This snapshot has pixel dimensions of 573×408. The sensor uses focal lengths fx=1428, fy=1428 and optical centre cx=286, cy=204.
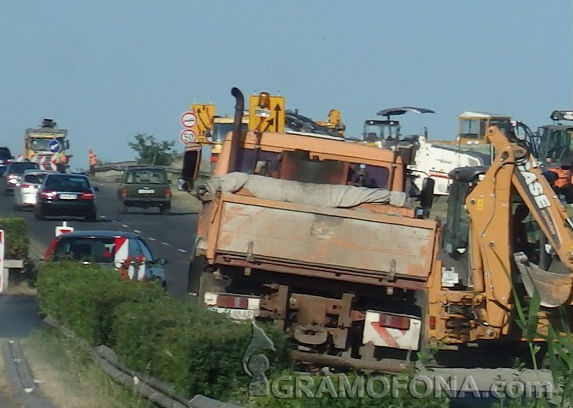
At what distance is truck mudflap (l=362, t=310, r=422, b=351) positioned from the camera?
46.9 feet

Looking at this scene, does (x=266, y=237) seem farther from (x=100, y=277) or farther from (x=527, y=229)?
(x=527, y=229)

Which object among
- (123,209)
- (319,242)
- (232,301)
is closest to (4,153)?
(123,209)

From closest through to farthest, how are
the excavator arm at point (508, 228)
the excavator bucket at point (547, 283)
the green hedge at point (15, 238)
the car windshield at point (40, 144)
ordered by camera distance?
the excavator bucket at point (547, 283), the excavator arm at point (508, 228), the green hedge at point (15, 238), the car windshield at point (40, 144)

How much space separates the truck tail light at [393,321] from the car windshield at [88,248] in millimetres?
7193

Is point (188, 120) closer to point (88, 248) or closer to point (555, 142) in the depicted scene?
point (555, 142)

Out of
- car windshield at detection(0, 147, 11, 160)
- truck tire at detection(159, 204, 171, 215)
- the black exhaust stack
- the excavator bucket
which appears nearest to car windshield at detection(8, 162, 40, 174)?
truck tire at detection(159, 204, 171, 215)

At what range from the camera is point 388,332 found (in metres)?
14.3

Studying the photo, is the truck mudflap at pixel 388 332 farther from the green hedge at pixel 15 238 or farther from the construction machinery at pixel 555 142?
the construction machinery at pixel 555 142

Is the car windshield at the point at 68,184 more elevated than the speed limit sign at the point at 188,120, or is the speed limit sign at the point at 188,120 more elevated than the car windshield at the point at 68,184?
the speed limit sign at the point at 188,120

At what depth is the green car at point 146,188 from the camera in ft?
168

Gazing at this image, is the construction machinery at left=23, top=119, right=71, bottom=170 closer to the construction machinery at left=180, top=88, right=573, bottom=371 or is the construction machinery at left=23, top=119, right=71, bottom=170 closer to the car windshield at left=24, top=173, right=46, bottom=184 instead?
the car windshield at left=24, top=173, right=46, bottom=184

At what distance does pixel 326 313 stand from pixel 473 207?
2175 millimetres

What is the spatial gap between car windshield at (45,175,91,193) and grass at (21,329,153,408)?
28407 millimetres

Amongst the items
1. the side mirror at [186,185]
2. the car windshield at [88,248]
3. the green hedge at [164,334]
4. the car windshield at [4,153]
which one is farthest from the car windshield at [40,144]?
the green hedge at [164,334]
